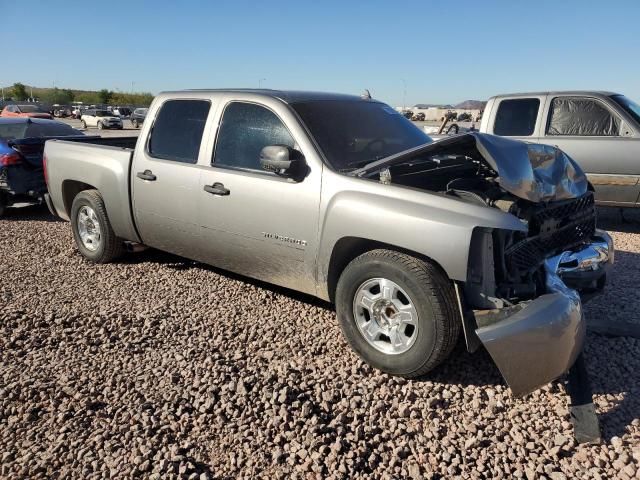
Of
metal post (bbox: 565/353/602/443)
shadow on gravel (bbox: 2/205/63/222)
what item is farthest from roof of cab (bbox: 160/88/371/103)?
shadow on gravel (bbox: 2/205/63/222)

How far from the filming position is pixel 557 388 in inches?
132

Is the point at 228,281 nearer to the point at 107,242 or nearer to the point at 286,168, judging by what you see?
the point at 107,242

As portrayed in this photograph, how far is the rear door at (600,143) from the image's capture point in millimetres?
7277

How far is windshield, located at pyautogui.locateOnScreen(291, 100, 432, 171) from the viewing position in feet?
13.3

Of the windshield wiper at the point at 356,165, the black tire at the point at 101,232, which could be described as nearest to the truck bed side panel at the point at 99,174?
the black tire at the point at 101,232

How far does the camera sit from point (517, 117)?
8133mm

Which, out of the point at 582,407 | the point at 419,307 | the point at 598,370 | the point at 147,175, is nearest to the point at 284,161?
the point at 419,307

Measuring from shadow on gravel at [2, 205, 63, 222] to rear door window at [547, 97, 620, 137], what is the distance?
307 inches

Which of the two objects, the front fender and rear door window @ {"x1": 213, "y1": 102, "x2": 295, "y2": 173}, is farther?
rear door window @ {"x1": 213, "y1": 102, "x2": 295, "y2": 173}

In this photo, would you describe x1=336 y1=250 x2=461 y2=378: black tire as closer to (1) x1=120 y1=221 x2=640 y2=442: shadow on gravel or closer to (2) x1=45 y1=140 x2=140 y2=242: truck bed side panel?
(1) x1=120 y1=221 x2=640 y2=442: shadow on gravel

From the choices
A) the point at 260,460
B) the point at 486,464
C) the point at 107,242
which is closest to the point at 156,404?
the point at 260,460

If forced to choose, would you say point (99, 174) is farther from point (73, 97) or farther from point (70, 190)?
point (73, 97)

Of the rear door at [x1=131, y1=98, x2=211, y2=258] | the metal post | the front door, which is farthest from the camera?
the rear door at [x1=131, y1=98, x2=211, y2=258]

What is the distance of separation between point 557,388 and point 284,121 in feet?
8.73
